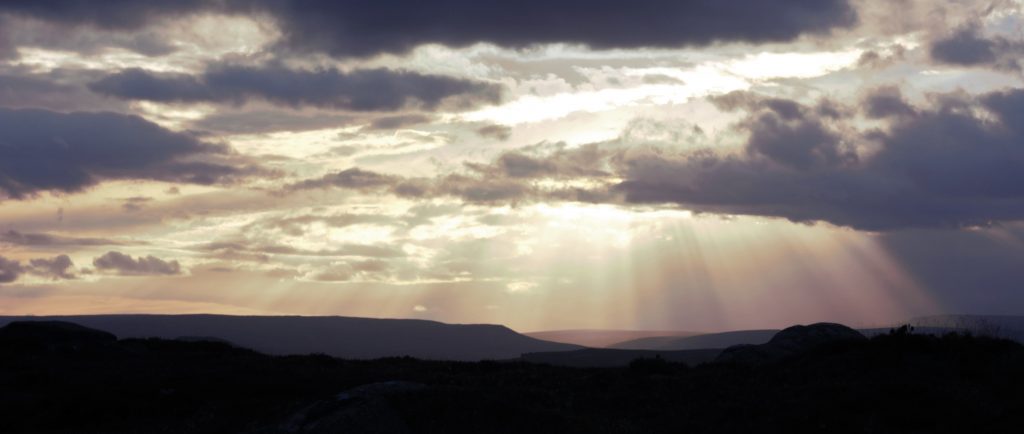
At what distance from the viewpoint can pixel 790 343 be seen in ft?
152

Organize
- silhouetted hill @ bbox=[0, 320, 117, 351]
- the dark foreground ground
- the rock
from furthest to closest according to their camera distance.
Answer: silhouetted hill @ bbox=[0, 320, 117, 351] < the rock < the dark foreground ground

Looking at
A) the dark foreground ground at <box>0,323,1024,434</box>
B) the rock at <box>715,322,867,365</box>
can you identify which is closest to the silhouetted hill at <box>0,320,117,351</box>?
the dark foreground ground at <box>0,323,1024,434</box>

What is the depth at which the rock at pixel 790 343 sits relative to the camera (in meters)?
45.3

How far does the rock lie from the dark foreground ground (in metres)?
2.13

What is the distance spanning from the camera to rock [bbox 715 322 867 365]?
45312mm

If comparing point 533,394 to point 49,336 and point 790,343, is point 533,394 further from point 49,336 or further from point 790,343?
point 49,336

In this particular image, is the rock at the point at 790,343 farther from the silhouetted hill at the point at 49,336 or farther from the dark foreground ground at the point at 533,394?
the silhouetted hill at the point at 49,336

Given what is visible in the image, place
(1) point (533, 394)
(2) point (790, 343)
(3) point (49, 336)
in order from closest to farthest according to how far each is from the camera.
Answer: (1) point (533, 394)
(2) point (790, 343)
(3) point (49, 336)

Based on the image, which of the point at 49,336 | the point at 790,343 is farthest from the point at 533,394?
the point at 49,336

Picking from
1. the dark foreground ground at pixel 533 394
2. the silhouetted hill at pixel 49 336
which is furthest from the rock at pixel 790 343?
the silhouetted hill at pixel 49 336

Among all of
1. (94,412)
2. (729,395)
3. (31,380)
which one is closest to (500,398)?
(729,395)

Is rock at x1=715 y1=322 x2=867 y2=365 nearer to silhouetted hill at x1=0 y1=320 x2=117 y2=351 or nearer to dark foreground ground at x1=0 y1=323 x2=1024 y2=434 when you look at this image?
dark foreground ground at x1=0 y1=323 x2=1024 y2=434

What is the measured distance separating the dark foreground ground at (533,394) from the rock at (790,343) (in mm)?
2125

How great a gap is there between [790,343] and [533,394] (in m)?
18.8
